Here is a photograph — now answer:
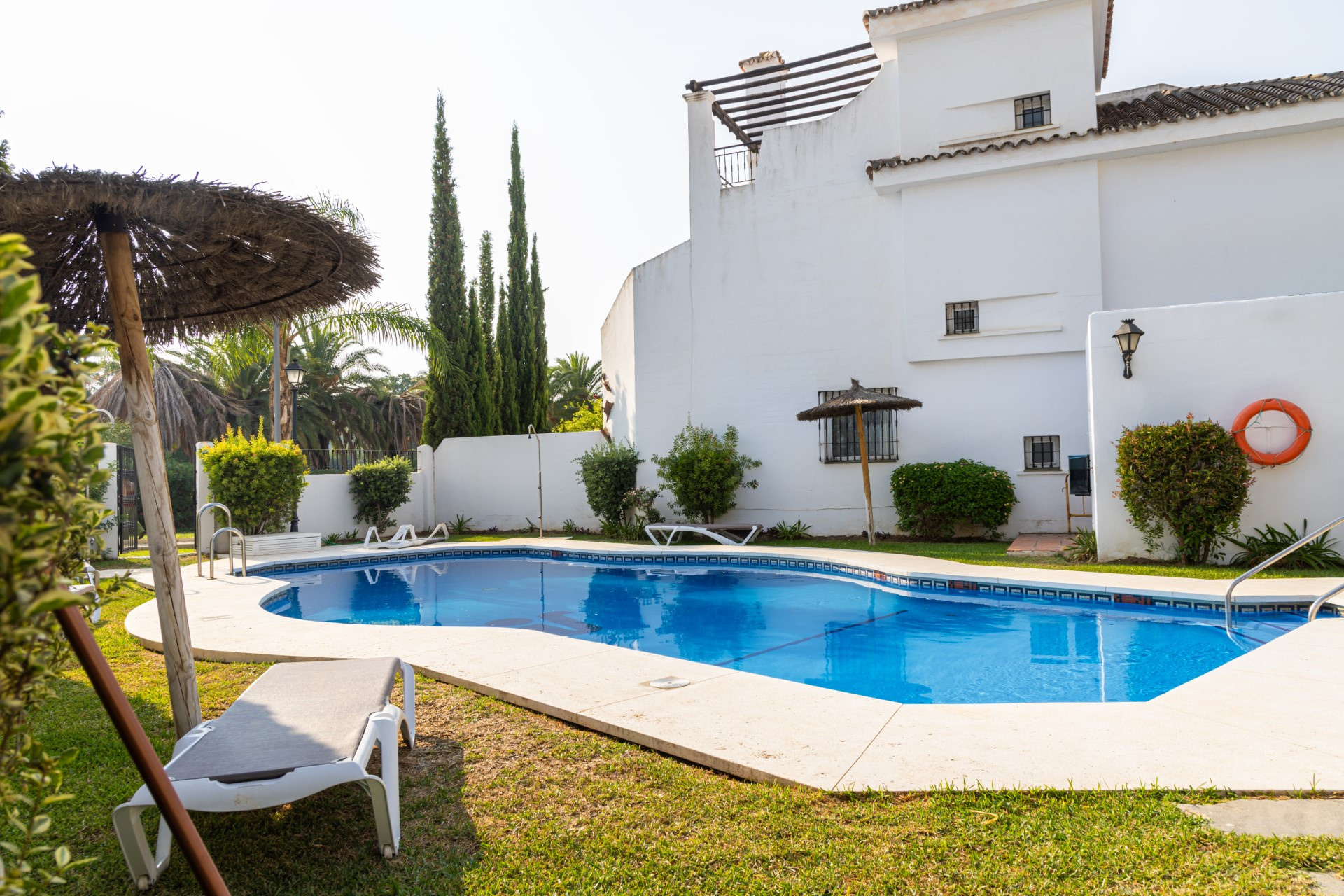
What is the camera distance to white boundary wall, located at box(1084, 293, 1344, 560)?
28.7ft

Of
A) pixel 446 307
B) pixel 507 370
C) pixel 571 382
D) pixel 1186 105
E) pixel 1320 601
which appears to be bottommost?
pixel 1320 601

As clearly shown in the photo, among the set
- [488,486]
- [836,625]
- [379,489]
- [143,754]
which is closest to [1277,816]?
[143,754]

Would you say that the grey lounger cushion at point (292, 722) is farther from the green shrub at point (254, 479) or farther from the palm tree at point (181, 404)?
the palm tree at point (181, 404)

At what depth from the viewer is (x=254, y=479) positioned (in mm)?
13609

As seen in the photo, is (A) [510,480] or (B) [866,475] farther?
(A) [510,480]

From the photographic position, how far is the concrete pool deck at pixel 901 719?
10.7 ft

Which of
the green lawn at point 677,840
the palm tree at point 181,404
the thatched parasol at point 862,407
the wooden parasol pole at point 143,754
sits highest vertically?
the palm tree at point 181,404

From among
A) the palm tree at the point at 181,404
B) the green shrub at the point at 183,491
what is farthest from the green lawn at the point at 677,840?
the palm tree at the point at 181,404

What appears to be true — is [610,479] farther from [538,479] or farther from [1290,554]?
[1290,554]

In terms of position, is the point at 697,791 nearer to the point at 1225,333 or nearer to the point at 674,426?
the point at 1225,333

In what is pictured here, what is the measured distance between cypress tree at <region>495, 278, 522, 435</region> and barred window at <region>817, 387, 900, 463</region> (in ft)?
30.7

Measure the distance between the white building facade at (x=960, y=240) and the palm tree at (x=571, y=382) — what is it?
15.9 metres

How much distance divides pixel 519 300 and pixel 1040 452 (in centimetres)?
1401

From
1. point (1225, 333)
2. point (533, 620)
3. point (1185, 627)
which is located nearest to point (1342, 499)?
point (1225, 333)
